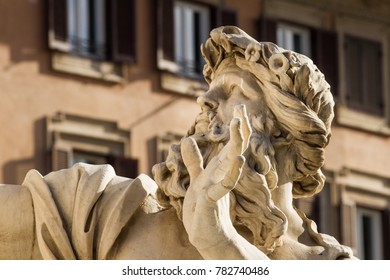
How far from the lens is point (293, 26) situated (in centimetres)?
4281

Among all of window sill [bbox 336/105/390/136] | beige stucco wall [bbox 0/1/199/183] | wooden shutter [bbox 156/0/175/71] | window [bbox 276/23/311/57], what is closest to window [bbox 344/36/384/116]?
window sill [bbox 336/105/390/136]

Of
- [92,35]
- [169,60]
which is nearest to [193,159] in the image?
[92,35]

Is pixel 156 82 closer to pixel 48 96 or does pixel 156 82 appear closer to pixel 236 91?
pixel 48 96

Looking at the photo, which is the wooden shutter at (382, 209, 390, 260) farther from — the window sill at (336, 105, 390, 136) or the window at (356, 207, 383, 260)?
the window sill at (336, 105, 390, 136)

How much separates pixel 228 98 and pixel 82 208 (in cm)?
70

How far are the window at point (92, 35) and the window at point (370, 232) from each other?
5438 millimetres

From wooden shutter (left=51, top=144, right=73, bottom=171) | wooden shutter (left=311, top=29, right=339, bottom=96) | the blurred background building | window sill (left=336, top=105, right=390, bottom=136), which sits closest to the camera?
wooden shutter (left=51, top=144, right=73, bottom=171)

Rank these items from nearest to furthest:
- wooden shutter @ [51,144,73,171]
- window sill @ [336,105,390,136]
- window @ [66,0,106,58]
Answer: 1. wooden shutter @ [51,144,73,171]
2. window @ [66,0,106,58]
3. window sill @ [336,105,390,136]

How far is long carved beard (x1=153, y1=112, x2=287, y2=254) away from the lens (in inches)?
371

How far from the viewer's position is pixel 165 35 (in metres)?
40.2

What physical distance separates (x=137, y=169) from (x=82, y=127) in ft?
3.41

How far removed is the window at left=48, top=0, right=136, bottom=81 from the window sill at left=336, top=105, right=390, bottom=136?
4821 mm

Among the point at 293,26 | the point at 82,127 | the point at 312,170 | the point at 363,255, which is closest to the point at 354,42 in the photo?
the point at 293,26

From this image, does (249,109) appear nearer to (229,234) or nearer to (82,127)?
(229,234)
